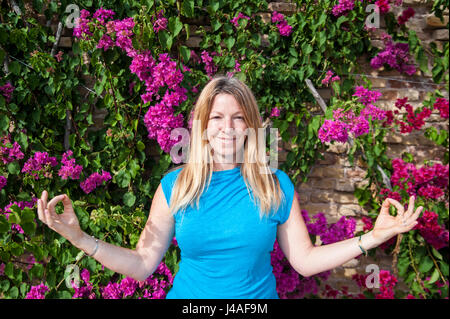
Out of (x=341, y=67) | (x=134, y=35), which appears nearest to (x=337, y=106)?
(x=341, y=67)

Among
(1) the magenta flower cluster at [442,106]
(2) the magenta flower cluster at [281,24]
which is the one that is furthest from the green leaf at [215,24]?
(1) the magenta flower cluster at [442,106]

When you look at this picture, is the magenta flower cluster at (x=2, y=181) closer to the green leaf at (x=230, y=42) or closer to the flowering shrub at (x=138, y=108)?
the flowering shrub at (x=138, y=108)

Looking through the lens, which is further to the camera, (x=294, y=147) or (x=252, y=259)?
(x=294, y=147)

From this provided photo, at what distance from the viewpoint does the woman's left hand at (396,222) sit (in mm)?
1214

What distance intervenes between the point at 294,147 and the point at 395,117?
80cm

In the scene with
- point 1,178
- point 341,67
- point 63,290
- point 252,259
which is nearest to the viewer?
point 252,259

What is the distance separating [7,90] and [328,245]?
1864mm

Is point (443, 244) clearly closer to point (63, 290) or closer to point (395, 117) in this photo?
point (395, 117)

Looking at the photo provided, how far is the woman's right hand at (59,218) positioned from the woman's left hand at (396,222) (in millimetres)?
1000

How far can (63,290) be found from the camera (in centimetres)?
219

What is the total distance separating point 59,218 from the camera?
3.97 ft

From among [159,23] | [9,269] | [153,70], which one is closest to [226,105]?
[153,70]

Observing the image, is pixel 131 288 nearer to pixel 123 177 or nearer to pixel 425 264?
pixel 123 177

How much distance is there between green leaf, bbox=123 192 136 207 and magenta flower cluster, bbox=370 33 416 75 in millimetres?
1833
